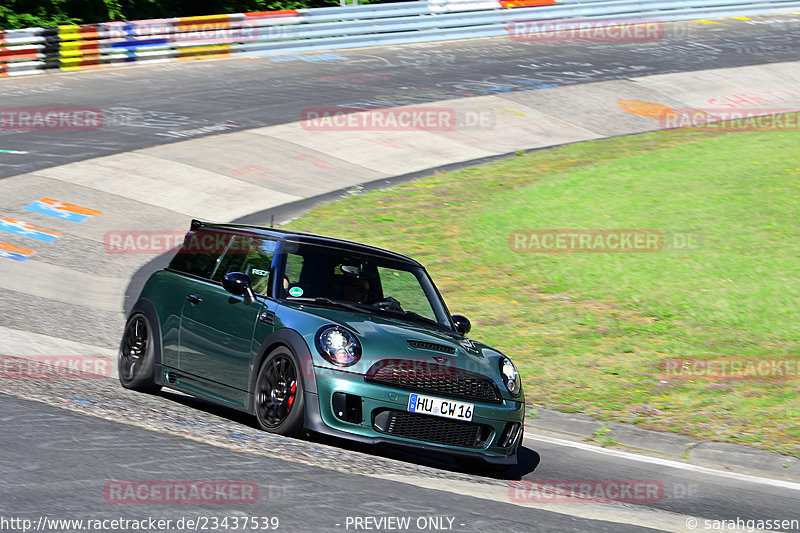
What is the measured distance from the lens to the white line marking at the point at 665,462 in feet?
25.3

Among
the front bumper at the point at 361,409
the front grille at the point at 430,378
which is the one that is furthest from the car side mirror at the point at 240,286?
the front grille at the point at 430,378

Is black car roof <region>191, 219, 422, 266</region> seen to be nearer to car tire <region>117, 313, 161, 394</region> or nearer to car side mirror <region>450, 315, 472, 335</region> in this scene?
car side mirror <region>450, 315, 472, 335</region>

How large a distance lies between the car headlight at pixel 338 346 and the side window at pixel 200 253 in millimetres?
1711

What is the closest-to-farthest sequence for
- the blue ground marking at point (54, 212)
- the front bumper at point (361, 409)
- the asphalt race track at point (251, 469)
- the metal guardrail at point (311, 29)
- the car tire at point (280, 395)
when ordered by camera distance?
the asphalt race track at point (251, 469) < the front bumper at point (361, 409) < the car tire at point (280, 395) < the blue ground marking at point (54, 212) < the metal guardrail at point (311, 29)

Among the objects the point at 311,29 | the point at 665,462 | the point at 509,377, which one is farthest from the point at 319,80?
the point at 509,377

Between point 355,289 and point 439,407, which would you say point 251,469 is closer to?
point 439,407

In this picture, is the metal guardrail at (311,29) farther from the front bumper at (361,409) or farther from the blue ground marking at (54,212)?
the front bumper at (361,409)

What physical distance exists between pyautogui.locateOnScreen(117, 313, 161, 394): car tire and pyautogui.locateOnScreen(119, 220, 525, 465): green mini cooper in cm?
1

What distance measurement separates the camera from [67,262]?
1367 centimetres

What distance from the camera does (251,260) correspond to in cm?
793

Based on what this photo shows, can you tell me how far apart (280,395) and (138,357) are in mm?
2045

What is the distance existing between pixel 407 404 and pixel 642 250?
826 centimetres

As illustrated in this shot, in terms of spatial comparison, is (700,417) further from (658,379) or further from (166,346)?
(166,346)

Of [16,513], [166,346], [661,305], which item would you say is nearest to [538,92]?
[661,305]
